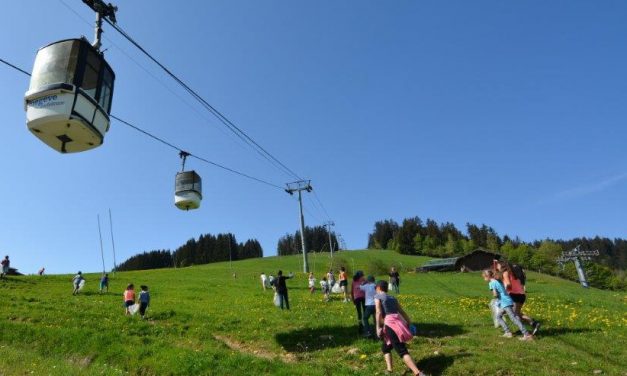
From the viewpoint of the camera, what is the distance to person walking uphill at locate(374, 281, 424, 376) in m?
11.3

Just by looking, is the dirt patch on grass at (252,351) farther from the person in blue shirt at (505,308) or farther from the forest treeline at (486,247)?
the forest treeline at (486,247)

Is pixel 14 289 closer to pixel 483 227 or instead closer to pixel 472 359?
pixel 472 359

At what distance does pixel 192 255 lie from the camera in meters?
186

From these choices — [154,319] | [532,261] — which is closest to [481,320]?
[154,319]

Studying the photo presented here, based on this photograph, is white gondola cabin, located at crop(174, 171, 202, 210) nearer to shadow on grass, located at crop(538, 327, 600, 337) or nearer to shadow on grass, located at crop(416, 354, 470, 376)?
shadow on grass, located at crop(416, 354, 470, 376)

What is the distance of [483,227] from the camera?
193 meters

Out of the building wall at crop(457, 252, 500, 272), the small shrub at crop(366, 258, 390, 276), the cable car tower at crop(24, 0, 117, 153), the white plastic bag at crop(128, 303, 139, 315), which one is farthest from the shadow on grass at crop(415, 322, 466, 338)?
the building wall at crop(457, 252, 500, 272)

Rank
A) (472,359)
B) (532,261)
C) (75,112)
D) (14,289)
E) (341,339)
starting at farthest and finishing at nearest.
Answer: (532,261) < (14,289) < (341,339) < (472,359) < (75,112)

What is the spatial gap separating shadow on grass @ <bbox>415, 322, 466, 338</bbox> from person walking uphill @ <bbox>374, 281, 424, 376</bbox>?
4682mm

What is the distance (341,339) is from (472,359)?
545cm

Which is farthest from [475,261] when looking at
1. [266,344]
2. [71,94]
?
[71,94]

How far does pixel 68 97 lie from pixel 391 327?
982cm

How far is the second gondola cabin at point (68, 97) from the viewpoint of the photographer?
1089cm

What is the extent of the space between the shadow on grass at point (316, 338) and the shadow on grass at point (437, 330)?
262 centimetres
